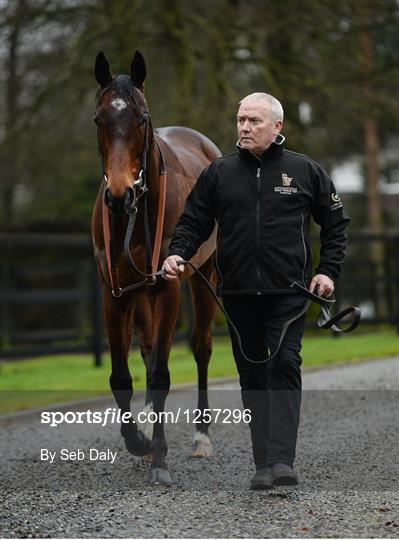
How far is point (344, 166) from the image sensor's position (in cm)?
4066

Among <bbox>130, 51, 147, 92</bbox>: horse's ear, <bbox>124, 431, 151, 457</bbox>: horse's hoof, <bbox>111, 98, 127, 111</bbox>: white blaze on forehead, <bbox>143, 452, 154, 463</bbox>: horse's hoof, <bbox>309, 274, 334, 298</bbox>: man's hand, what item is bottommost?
<bbox>143, 452, 154, 463</bbox>: horse's hoof

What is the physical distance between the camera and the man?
5578mm

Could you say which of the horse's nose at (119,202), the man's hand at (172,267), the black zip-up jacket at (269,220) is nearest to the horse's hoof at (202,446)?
the black zip-up jacket at (269,220)

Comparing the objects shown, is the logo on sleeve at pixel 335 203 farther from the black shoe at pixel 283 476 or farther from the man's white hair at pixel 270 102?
the black shoe at pixel 283 476

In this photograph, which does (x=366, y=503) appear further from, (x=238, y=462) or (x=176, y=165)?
(x=176, y=165)

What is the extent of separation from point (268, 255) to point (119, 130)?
1091 mm

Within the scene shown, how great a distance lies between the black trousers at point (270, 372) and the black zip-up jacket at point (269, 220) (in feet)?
0.41

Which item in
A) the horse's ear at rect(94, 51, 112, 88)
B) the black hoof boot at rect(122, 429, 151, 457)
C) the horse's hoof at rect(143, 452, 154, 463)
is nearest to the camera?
the horse's ear at rect(94, 51, 112, 88)

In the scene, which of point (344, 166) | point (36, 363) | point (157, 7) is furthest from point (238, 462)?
point (344, 166)

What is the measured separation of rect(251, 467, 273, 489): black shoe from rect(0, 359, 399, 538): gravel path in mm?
81

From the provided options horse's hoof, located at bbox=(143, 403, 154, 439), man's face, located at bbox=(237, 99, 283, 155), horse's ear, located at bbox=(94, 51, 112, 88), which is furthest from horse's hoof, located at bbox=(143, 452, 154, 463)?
horse's ear, located at bbox=(94, 51, 112, 88)

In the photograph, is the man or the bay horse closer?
the man

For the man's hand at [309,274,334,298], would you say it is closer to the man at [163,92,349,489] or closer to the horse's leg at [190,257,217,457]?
the man at [163,92,349,489]

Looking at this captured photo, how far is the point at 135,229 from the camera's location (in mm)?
6453
